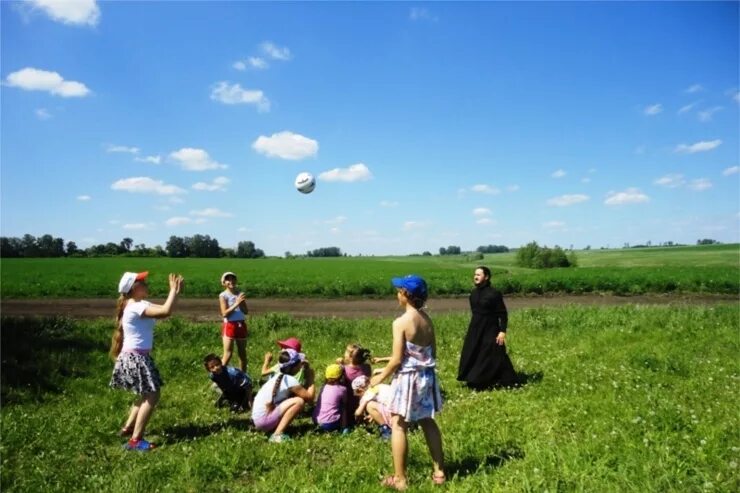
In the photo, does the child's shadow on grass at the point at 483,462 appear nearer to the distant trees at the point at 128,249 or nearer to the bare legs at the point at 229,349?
the bare legs at the point at 229,349

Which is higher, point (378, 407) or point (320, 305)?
point (378, 407)

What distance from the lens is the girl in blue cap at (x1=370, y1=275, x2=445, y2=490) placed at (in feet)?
16.9

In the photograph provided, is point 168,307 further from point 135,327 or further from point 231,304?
point 231,304

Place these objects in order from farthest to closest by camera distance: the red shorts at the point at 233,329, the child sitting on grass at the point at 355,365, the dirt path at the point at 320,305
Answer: the dirt path at the point at 320,305, the red shorts at the point at 233,329, the child sitting on grass at the point at 355,365

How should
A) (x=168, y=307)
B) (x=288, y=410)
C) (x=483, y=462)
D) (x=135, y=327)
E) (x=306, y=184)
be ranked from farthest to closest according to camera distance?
(x=306, y=184), (x=288, y=410), (x=135, y=327), (x=168, y=307), (x=483, y=462)

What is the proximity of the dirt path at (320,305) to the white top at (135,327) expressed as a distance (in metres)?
14.2

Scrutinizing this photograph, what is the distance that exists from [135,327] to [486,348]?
6.26 metres

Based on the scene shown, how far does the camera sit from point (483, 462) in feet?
19.1

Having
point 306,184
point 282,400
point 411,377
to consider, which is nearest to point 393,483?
point 411,377

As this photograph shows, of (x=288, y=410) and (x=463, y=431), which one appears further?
(x=288, y=410)

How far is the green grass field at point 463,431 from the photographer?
540cm

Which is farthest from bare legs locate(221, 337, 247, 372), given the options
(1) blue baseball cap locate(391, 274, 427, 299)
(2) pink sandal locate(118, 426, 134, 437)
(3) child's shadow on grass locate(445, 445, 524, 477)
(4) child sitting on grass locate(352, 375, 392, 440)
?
(1) blue baseball cap locate(391, 274, 427, 299)

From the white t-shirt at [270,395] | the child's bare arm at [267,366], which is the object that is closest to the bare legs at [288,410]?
the white t-shirt at [270,395]

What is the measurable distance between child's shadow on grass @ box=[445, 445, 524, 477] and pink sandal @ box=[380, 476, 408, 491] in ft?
2.27
